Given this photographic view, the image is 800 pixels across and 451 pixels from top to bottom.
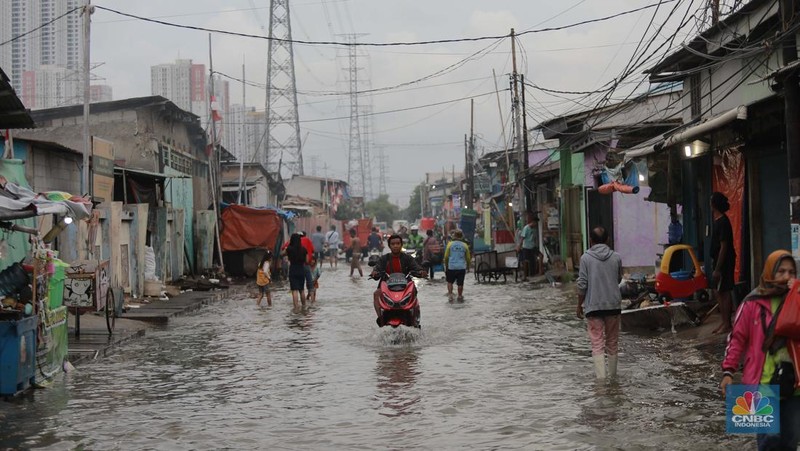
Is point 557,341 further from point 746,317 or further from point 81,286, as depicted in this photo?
point 746,317

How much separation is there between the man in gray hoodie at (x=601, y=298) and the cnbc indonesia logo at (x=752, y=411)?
4.99m

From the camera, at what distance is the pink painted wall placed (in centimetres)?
2697

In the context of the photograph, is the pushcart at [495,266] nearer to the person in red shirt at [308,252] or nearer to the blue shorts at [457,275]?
the blue shorts at [457,275]

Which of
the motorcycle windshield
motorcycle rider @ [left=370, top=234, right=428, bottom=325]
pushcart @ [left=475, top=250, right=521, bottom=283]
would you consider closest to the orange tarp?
pushcart @ [left=475, top=250, right=521, bottom=283]

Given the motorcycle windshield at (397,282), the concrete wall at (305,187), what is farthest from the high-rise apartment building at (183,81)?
the motorcycle windshield at (397,282)

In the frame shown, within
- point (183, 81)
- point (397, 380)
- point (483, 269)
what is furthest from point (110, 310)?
point (183, 81)

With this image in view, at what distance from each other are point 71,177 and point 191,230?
11.8m

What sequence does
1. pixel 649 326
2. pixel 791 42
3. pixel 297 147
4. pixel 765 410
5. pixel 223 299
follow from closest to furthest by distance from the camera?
pixel 765 410, pixel 791 42, pixel 649 326, pixel 223 299, pixel 297 147

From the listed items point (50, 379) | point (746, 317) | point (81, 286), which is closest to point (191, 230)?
point (81, 286)

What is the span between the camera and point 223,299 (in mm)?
26219

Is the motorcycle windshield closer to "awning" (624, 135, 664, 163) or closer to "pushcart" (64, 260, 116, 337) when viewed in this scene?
"pushcart" (64, 260, 116, 337)

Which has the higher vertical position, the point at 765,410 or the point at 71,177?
the point at 71,177


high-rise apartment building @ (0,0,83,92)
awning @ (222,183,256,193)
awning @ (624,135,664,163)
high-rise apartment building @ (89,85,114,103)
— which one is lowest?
awning @ (624,135,664,163)

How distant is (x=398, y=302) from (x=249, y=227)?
19802 millimetres
